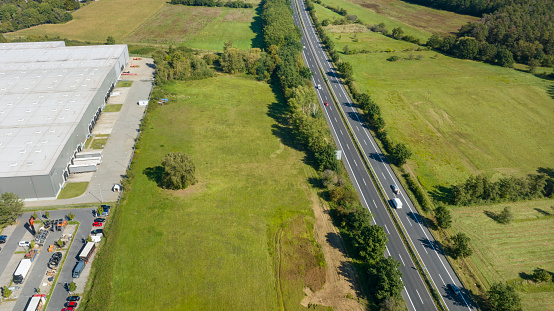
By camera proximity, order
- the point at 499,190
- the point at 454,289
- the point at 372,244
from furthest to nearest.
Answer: the point at 499,190 → the point at 372,244 → the point at 454,289

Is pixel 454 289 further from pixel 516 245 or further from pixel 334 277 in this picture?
pixel 334 277

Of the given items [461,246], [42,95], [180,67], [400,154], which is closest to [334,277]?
[461,246]

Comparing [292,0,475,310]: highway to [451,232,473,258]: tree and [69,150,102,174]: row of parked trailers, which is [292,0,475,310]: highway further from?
[69,150,102,174]: row of parked trailers

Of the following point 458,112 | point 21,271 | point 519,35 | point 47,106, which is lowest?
point 21,271

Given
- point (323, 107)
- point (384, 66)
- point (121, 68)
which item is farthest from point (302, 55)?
point (121, 68)

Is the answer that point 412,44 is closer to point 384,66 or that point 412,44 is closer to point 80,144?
point 384,66

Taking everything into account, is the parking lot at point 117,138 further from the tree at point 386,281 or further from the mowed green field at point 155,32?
the tree at point 386,281

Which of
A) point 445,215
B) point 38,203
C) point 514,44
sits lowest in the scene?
point 38,203
